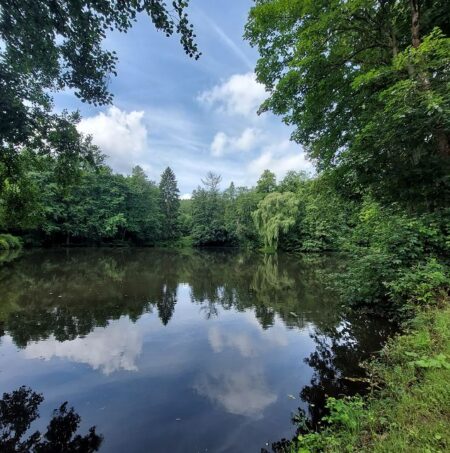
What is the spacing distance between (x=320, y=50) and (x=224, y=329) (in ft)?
22.7

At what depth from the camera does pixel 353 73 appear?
696cm

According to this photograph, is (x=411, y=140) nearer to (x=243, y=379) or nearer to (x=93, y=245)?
(x=243, y=379)

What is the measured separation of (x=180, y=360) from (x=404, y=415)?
13.0 ft

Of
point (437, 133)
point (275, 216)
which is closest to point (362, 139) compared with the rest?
point (437, 133)

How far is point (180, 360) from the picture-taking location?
534 centimetres

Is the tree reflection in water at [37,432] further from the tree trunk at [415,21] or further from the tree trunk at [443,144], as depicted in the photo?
the tree trunk at [415,21]

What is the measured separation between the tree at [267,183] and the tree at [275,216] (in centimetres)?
896

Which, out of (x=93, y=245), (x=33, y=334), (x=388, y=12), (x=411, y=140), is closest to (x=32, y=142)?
(x=33, y=334)

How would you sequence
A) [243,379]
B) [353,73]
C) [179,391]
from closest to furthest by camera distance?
[179,391]
[243,379]
[353,73]

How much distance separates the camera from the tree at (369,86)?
4688 millimetres

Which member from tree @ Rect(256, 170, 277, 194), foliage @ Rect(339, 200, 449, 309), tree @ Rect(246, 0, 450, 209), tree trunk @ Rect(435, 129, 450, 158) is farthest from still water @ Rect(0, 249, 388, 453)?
tree @ Rect(256, 170, 277, 194)

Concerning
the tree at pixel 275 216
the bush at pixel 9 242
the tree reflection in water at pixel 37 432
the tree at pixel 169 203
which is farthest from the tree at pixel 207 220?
the tree reflection in water at pixel 37 432

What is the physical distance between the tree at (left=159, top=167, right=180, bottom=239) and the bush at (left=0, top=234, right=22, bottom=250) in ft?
66.0

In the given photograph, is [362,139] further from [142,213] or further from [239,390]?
[142,213]
